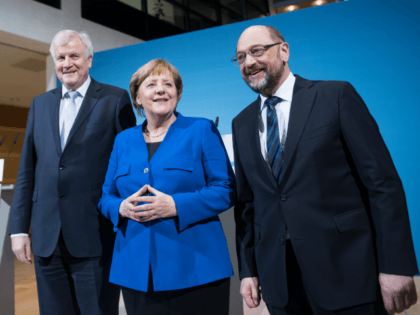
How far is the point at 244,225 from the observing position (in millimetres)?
1294

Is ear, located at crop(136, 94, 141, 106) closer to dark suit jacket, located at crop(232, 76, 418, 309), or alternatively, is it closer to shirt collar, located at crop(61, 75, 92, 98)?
shirt collar, located at crop(61, 75, 92, 98)

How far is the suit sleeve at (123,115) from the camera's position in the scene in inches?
62.7

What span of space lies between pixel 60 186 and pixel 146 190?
0.55 metres

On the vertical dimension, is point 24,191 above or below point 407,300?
above

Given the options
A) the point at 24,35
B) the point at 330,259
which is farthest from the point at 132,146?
the point at 24,35

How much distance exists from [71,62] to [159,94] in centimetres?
58

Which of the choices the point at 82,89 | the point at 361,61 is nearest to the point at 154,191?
the point at 82,89

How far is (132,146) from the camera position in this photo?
1.35 meters

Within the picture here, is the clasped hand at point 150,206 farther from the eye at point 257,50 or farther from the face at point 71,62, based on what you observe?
the face at point 71,62

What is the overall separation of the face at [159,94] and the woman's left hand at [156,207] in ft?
1.15

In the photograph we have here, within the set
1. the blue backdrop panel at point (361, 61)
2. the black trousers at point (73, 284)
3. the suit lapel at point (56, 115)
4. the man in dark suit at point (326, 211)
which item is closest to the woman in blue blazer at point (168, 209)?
the man in dark suit at point (326, 211)

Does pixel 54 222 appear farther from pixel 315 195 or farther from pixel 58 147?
pixel 315 195

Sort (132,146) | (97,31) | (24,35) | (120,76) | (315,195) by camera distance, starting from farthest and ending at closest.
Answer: (97,31) < (120,76) < (24,35) < (132,146) < (315,195)

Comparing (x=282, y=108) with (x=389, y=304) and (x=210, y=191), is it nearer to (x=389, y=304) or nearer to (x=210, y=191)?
(x=210, y=191)
